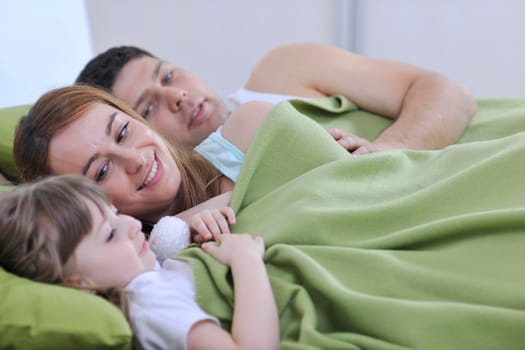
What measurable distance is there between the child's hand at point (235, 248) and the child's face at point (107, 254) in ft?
0.35

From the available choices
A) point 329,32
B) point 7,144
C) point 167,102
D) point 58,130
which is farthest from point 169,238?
point 329,32

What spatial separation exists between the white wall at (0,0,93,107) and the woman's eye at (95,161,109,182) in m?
0.70

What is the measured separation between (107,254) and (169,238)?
0.18 m

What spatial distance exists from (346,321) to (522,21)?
81.0 inches

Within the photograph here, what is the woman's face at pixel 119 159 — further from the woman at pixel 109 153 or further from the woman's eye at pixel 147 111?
the woman's eye at pixel 147 111

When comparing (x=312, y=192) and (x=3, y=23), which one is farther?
(x=3, y=23)

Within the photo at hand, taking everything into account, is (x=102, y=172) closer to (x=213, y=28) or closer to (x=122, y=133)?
(x=122, y=133)

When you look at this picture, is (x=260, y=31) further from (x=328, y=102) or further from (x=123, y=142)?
(x=123, y=142)

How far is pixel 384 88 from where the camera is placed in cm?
160

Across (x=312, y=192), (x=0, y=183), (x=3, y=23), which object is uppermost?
(x=3, y=23)

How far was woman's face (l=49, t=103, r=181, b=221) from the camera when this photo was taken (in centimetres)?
110

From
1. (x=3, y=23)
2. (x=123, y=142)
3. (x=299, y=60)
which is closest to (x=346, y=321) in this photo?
(x=123, y=142)

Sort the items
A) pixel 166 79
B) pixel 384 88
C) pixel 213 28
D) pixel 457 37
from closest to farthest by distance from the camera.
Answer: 1. pixel 384 88
2. pixel 166 79
3. pixel 457 37
4. pixel 213 28

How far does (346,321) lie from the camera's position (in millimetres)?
801
